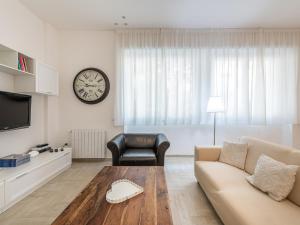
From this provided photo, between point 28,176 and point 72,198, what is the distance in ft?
2.20

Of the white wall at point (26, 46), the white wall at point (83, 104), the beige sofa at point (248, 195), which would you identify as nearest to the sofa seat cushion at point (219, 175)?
the beige sofa at point (248, 195)

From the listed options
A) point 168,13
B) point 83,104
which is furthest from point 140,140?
point 168,13

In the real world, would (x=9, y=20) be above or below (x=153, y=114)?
above

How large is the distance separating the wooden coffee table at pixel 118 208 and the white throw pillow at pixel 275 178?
94 centimetres

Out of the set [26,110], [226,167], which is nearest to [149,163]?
[226,167]

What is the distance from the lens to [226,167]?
8.65ft

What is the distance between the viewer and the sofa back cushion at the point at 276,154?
168 centimetres

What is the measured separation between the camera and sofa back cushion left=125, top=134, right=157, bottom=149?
3.96 metres

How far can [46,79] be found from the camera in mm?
3584

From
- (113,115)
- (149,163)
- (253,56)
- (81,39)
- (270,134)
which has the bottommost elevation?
(149,163)

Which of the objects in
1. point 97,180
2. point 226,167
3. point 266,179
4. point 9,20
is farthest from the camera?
point 9,20

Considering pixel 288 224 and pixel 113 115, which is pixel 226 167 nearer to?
pixel 288 224

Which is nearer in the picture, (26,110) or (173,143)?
(26,110)

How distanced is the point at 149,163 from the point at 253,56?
3344 mm
